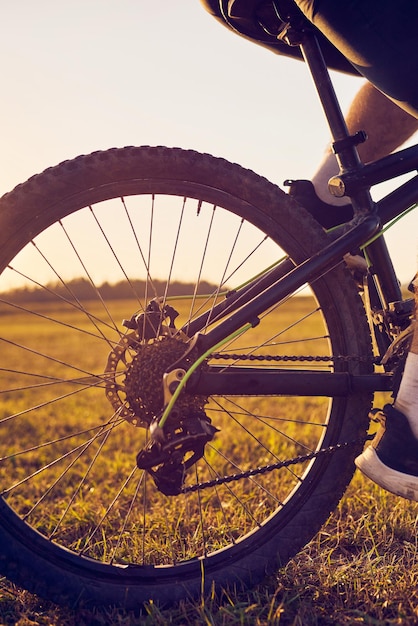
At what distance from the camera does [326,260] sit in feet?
6.10

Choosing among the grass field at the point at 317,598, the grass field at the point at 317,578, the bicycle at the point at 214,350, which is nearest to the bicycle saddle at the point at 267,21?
the bicycle at the point at 214,350

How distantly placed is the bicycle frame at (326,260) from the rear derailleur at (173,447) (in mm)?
102

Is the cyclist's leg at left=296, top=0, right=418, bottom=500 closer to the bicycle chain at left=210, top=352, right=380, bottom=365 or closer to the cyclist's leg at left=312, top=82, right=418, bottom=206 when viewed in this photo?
the bicycle chain at left=210, top=352, right=380, bottom=365

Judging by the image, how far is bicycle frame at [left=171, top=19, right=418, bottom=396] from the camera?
1.85 meters

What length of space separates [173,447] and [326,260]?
71 cm

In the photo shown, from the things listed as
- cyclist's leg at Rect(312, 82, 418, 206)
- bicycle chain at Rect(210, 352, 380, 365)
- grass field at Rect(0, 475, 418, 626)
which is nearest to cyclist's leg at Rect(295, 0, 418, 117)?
cyclist's leg at Rect(312, 82, 418, 206)

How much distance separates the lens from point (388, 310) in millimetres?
2047

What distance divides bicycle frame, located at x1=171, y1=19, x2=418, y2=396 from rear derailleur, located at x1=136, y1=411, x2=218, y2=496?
102 millimetres

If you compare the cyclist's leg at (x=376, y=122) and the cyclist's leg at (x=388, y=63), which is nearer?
the cyclist's leg at (x=388, y=63)

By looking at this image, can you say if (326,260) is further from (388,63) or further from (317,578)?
(317,578)

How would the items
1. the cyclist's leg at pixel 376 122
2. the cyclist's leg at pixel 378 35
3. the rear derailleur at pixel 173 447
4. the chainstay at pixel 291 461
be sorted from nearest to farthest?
1. the cyclist's leg at pixel 378 35
2. the rear derailleur at pixel 173 447
3. the chainstay at pixel 291 461
4. the cyclist's leg at pixel 376 122

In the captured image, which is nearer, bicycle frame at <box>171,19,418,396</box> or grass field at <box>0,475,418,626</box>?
grass field at <box>0,475,418,626</box>

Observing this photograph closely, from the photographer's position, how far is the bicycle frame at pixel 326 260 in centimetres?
185

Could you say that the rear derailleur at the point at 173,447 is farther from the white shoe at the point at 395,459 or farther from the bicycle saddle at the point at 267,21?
the bicycle saddle at the point at 267,21
